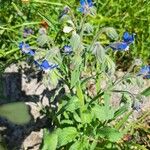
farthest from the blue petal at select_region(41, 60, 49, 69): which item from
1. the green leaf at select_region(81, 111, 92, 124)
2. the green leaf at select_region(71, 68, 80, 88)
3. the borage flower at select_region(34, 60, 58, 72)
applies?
the green leaf at select_region(81, 111, 92, 124)

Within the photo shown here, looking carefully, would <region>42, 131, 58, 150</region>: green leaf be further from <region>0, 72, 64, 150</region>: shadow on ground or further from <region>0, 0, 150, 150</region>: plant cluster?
<region>0, 72, 64, 150</region>: shadow on ground

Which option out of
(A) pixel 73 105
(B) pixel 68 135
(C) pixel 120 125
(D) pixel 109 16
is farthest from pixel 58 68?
(D) pixel 109 16

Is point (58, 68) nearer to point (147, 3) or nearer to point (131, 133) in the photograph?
point (131, 133)

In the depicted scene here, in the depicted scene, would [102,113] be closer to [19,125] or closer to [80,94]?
[80,94]

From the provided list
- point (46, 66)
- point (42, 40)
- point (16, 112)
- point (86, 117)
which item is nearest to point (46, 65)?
point (46, 66)

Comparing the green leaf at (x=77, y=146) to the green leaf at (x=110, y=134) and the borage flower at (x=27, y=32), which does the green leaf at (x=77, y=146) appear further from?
the borage flower at (x=27, y=32)

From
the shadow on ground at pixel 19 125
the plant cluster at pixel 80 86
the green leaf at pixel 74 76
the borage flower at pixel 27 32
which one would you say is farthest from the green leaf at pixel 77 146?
the borage flower at pixel 27 32
